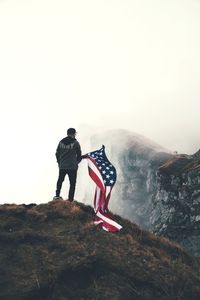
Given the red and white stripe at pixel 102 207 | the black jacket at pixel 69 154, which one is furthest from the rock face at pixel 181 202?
the red and white stripe at pixel 102 207

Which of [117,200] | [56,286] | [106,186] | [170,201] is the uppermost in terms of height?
[106,186]

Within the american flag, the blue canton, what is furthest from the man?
the blue canton

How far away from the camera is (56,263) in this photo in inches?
538

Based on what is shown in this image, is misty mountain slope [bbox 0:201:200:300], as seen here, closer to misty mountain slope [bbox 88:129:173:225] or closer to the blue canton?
the blue canton

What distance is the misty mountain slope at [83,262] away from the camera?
1264 cm

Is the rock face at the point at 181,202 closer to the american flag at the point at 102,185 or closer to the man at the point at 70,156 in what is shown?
the man at the point at 70,156

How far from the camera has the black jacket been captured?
20.2 m

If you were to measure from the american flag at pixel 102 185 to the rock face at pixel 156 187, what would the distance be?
1664 inches

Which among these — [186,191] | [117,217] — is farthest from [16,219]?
[186,191]

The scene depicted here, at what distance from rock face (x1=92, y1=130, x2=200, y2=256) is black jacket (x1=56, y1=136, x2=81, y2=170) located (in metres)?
41.6

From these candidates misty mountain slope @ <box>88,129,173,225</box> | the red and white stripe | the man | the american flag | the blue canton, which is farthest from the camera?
misty mountain slope @ <box>88,129,173,225</box>

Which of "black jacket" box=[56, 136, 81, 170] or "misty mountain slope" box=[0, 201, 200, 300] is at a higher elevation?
"black jacket" box=[56, 136, 81, 170]

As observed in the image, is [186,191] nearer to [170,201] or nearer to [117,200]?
[170,201]

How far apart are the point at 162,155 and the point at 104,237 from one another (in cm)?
11962
